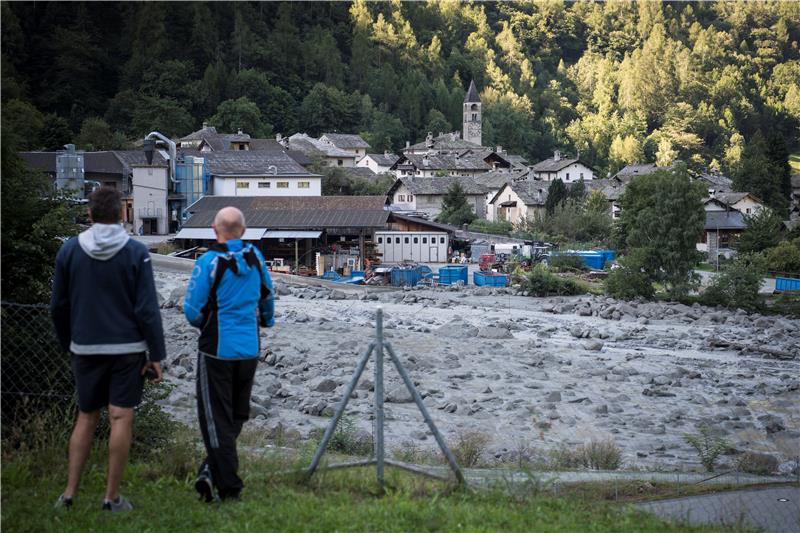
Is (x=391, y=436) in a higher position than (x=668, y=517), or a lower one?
lower

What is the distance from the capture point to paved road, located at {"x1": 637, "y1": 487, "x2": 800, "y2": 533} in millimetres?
6766

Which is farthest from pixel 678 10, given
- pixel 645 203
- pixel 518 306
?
pixel 518 306

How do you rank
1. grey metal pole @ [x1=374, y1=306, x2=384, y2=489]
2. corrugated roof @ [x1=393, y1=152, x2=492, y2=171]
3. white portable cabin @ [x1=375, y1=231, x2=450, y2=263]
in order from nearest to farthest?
grey metal pole @ [x1=374, y1=306, x2=384, y2=489] → white portable cabin @ [x1=375, y1=231, x2=450, y2=263] → corrugated roof @ [x1=393, y1=152, x2=492, y2=171]

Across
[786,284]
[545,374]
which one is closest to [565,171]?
[786,284]

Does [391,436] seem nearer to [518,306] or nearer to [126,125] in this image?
[518,306]

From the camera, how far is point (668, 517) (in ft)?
20.7

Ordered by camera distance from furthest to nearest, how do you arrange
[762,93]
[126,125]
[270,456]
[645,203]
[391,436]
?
[762,93] < [126,125] < [645,203] < [391,436] < [270,456]

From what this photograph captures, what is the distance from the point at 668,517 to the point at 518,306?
3074cm

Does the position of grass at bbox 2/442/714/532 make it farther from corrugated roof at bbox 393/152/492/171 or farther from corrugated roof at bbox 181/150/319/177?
corrugated roof at bbox 393/152/492/171

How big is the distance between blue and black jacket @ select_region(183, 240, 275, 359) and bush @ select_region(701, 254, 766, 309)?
33.8 m

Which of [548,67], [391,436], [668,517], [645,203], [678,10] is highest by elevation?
[678,10]

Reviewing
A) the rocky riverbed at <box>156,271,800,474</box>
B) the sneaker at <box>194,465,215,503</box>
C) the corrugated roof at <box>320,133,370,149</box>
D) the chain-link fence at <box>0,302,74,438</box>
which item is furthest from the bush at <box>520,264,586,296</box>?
the corrugated roof at <box>320,133,370,149</box>

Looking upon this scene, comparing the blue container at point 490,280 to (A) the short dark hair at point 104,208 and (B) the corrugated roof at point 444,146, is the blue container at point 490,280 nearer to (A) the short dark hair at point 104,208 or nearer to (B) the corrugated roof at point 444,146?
(A) the short dark hair at point 104,208

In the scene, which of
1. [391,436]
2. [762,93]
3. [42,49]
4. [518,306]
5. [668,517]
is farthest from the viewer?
[762,93]
